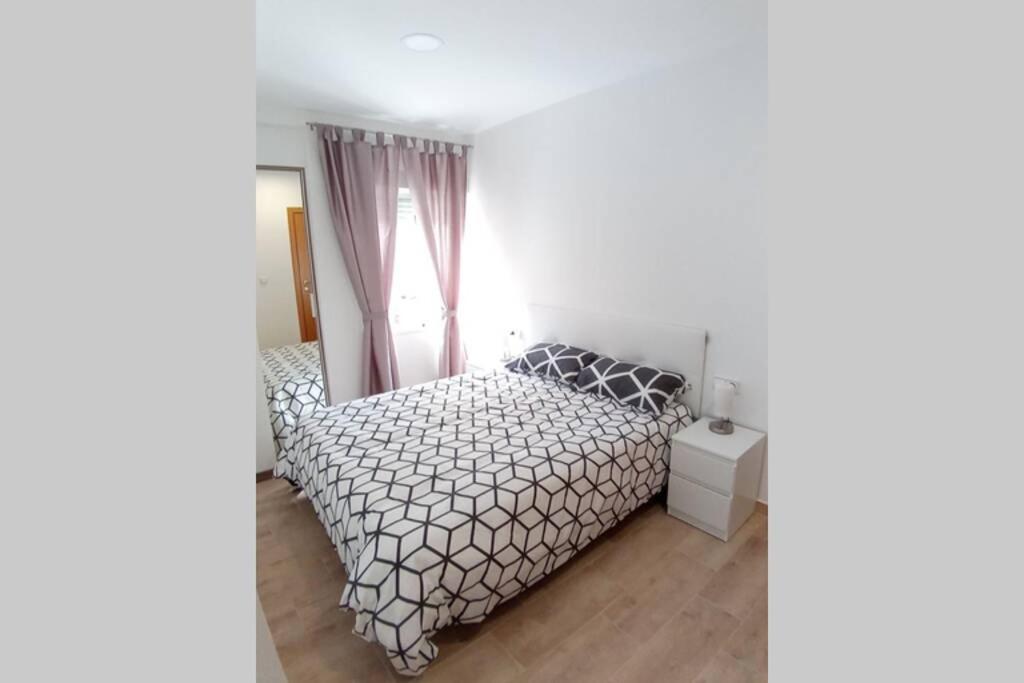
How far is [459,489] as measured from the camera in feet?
5.99

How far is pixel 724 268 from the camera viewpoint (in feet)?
8.11

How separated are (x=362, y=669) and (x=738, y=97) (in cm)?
308

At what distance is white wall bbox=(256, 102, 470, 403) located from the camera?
3.03 m

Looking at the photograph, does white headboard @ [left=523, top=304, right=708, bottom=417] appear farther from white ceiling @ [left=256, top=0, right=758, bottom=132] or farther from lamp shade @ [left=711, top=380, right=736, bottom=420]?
white ceiling @ [left=256, top=0, right=758, bottom=132]

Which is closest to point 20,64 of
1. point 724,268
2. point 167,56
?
point 167,56

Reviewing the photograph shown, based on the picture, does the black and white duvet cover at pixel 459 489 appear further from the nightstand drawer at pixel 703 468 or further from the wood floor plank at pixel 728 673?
the wood floor plank at pixel 728 673

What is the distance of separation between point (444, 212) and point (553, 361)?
1.74 metres

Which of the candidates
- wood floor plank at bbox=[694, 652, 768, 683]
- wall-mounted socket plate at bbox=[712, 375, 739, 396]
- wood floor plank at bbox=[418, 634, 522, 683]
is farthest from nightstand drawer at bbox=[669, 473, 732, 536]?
wood floor plank at bbox=[418, 634, 522, 683]

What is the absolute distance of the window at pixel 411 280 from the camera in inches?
148

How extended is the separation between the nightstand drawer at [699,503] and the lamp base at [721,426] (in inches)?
12.8

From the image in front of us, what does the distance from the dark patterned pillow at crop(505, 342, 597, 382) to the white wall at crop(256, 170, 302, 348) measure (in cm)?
230

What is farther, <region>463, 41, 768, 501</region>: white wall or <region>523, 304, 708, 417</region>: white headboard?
<region>523, 304, 708, 417</region>: white headboard

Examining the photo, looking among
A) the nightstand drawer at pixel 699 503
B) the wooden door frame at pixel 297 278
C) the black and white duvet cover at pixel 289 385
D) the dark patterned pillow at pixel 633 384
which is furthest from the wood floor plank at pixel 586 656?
the wooden door frame at pixel 297 278

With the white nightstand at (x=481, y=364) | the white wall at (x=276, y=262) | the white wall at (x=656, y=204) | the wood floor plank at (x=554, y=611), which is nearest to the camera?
the wood floor plank at (x=554, y=611)
